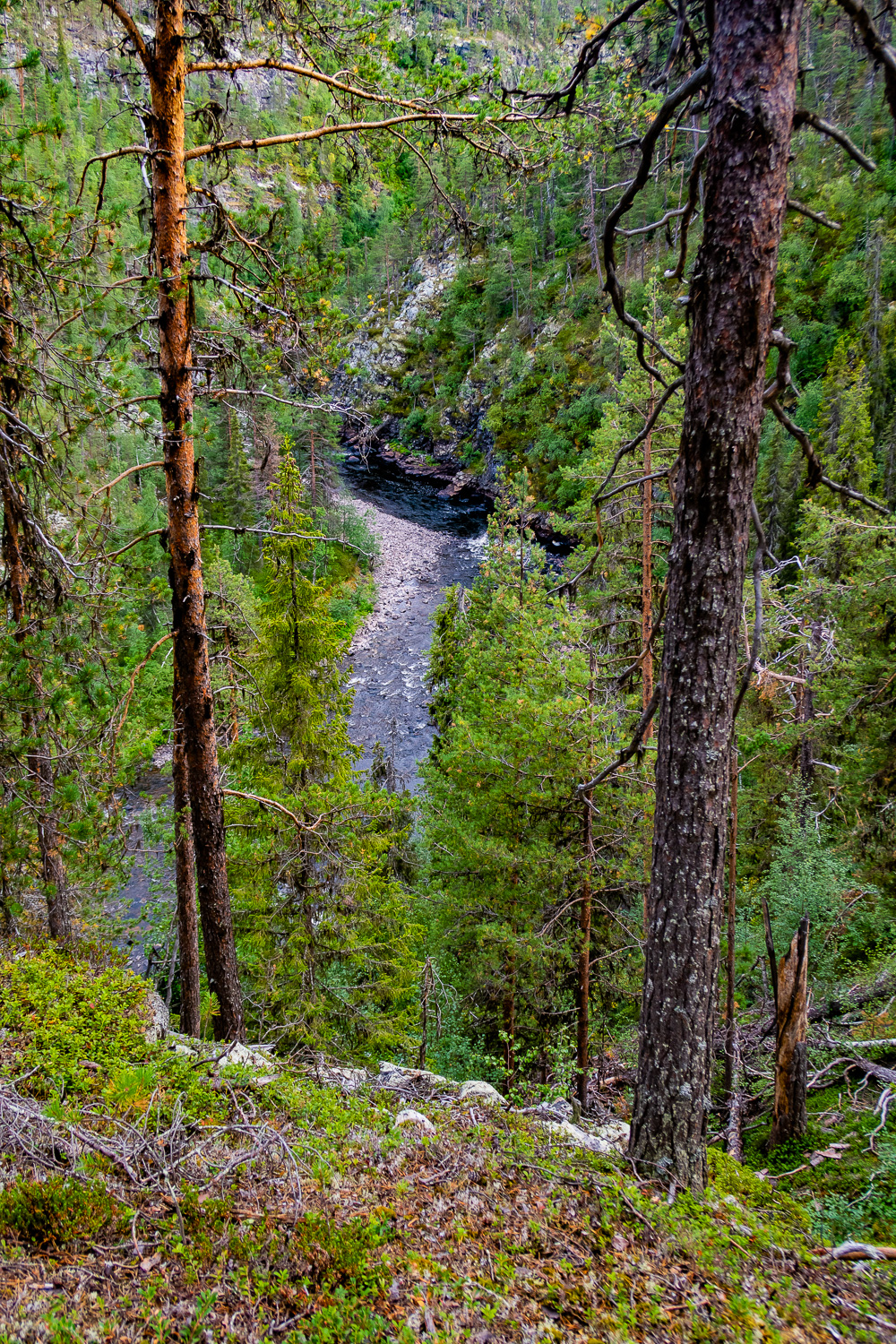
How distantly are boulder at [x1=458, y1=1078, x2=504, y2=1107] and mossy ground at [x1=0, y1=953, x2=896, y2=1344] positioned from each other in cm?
100

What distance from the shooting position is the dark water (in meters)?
44.5

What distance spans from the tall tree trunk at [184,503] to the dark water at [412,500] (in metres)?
38.4

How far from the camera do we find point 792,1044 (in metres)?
5.05

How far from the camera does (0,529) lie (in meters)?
7.24

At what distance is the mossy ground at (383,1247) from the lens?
227 cm

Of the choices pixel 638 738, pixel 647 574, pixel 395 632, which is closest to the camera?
pixel 638 738

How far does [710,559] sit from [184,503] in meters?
3.65

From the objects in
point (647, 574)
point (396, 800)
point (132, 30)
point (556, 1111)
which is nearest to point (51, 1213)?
point (556, 1111)

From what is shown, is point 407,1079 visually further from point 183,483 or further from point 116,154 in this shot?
point 116,154

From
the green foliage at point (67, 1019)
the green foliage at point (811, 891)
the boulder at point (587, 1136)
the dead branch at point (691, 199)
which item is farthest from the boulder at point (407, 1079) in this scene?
the green foliage at point (811, 891)

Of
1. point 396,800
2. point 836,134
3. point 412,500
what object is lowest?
point 396,800

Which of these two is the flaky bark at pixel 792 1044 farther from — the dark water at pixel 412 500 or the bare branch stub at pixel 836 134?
the dark water at pixel 412 500

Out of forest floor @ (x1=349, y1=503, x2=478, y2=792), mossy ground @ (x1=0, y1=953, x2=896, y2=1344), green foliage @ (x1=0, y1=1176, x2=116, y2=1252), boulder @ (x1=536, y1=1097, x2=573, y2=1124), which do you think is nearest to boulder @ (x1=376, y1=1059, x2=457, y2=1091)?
boulder @ (x1=536, y1=1097, x2=573, y2=1124)

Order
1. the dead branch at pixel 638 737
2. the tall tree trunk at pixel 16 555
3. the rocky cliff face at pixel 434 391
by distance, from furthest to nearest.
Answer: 1. the rocky cliff face at pixel 434 391
2. the tall tree trunk at pixel 16 555
3. the dead branch at pixel 638 737
